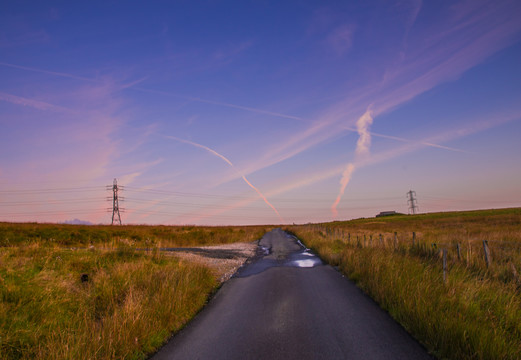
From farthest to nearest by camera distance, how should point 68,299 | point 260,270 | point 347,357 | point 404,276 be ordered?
1. point 260,270
2. point 404,276
3. point 68,299
4. point 347,357

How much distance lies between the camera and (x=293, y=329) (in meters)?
6.20

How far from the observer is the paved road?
5.12m

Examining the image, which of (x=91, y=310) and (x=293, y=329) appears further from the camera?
(x=91, y=310)

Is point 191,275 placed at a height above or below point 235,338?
above

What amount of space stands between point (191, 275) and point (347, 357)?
20.0 feet

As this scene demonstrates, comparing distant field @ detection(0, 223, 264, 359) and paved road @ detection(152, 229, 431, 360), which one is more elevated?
distant field @ detection(0, 223, 264, 359)

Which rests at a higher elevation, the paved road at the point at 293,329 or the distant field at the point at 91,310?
the distant field at the point at 91,310

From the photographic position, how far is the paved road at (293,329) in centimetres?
512

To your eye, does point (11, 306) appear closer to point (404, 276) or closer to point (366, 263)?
point (404, 276)

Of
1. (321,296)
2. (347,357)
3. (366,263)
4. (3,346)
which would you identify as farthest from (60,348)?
(366,263)

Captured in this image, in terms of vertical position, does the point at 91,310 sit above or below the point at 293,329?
above

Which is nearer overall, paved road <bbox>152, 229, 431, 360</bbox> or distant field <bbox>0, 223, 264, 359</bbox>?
distant field <bbox>0, 223, 264, 359</bbox>

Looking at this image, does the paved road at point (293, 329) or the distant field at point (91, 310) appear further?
the paved road at point (293, 329)

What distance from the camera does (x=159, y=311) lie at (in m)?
6.54
